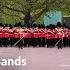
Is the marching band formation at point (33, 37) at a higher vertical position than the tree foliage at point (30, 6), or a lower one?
lower

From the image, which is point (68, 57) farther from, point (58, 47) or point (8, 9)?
point (8, 9)

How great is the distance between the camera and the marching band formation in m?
28.5

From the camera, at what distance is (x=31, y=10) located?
36.6 meters

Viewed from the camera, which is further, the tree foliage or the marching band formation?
the tree foliage

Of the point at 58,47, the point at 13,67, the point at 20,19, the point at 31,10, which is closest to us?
the point at 13,67

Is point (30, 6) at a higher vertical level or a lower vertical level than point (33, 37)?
higher

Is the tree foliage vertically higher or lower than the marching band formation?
higher

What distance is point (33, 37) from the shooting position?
94.7 ft

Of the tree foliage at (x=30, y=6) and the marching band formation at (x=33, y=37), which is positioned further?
the tree foliage at (x=30, y=6)

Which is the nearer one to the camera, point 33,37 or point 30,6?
point 33,37

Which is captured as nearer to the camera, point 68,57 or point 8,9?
point 68,57

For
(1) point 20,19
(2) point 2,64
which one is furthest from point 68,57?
(1) point 20,19

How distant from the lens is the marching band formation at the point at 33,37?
2850 centimetres

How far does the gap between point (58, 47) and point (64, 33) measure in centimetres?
106
